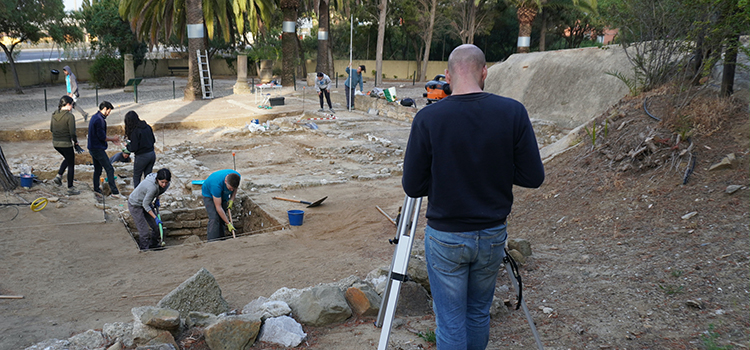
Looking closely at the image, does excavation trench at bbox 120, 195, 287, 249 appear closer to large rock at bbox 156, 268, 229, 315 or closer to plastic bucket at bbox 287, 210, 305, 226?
plastic bucket at bbox 287, 210, 305, 226

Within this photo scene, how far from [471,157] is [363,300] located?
209 centimetres

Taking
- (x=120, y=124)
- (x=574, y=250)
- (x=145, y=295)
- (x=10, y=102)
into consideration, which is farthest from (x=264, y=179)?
(x=10, y=102)

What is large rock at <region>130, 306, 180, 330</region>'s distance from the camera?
349 cm

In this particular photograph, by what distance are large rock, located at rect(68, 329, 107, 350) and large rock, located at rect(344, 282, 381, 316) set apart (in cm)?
174

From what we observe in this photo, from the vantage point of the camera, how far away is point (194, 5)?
21.5m

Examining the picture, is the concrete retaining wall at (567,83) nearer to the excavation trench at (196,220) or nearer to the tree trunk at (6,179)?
the excavation trench at (196,220)

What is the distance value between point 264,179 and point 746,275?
25.9 ft

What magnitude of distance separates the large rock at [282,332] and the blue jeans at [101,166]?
6.31m

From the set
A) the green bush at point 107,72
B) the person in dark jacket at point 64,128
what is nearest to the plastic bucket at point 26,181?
the person in dark jacket at point 64,128

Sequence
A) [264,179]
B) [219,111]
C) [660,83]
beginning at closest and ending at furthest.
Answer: [660,83], [264,179], [219,111]

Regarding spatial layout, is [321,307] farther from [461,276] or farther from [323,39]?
[323,39]

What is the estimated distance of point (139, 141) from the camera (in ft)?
26.0

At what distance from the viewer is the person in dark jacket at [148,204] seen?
684 centimetres

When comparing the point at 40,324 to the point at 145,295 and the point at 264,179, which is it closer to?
the point at 145,295
